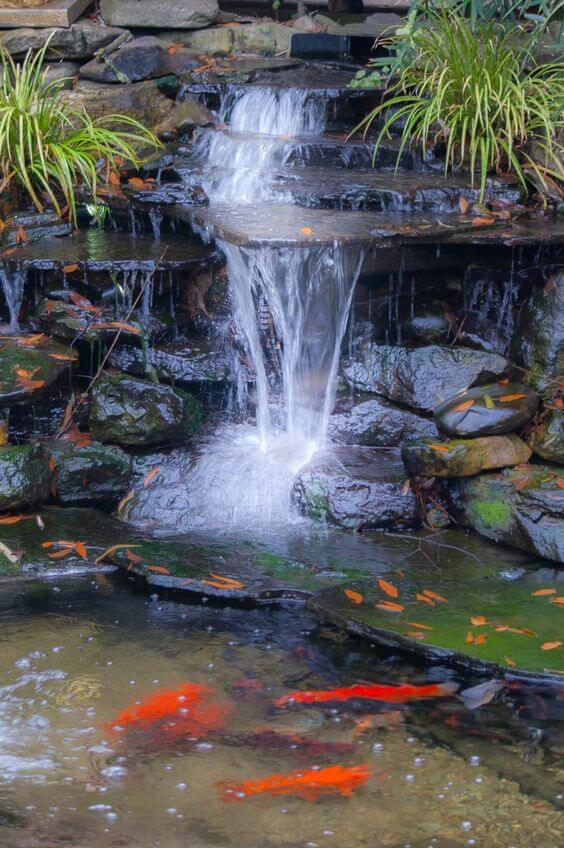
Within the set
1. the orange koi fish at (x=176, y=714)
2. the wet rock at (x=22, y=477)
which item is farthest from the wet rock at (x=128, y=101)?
the orange koi fish at (x=176, y=714)

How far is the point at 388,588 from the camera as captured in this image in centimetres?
446

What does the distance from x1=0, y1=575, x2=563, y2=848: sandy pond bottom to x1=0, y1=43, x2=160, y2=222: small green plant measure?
11.1ft

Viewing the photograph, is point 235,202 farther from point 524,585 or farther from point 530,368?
point 524,585

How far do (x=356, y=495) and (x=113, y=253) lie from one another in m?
2.31

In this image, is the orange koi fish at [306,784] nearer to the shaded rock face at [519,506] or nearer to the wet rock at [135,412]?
the shaded rock face at [519,506]

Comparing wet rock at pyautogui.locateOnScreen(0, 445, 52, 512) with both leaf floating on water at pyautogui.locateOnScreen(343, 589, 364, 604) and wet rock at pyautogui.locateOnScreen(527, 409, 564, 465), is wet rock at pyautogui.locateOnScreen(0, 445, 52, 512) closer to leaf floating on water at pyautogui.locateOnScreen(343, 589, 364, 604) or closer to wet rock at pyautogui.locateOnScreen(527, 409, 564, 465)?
leaf floating on water at pyautogui.locateOnScreen(343, 589, 364, 604)

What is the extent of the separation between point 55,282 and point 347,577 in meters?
2.92

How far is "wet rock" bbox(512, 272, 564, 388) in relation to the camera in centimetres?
558

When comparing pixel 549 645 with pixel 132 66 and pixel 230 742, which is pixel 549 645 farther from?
pixel 132 66

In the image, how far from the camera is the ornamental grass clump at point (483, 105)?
627 cm

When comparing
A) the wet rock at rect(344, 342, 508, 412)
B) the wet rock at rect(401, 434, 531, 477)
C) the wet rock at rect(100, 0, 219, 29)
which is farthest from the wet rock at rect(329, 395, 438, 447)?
the wet rock at rect(100, 0, 219, 29)

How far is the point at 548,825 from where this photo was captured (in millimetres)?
2883

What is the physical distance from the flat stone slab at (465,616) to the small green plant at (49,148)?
3.75 m

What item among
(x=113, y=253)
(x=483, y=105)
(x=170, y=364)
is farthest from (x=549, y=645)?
(x=483, y=105)
